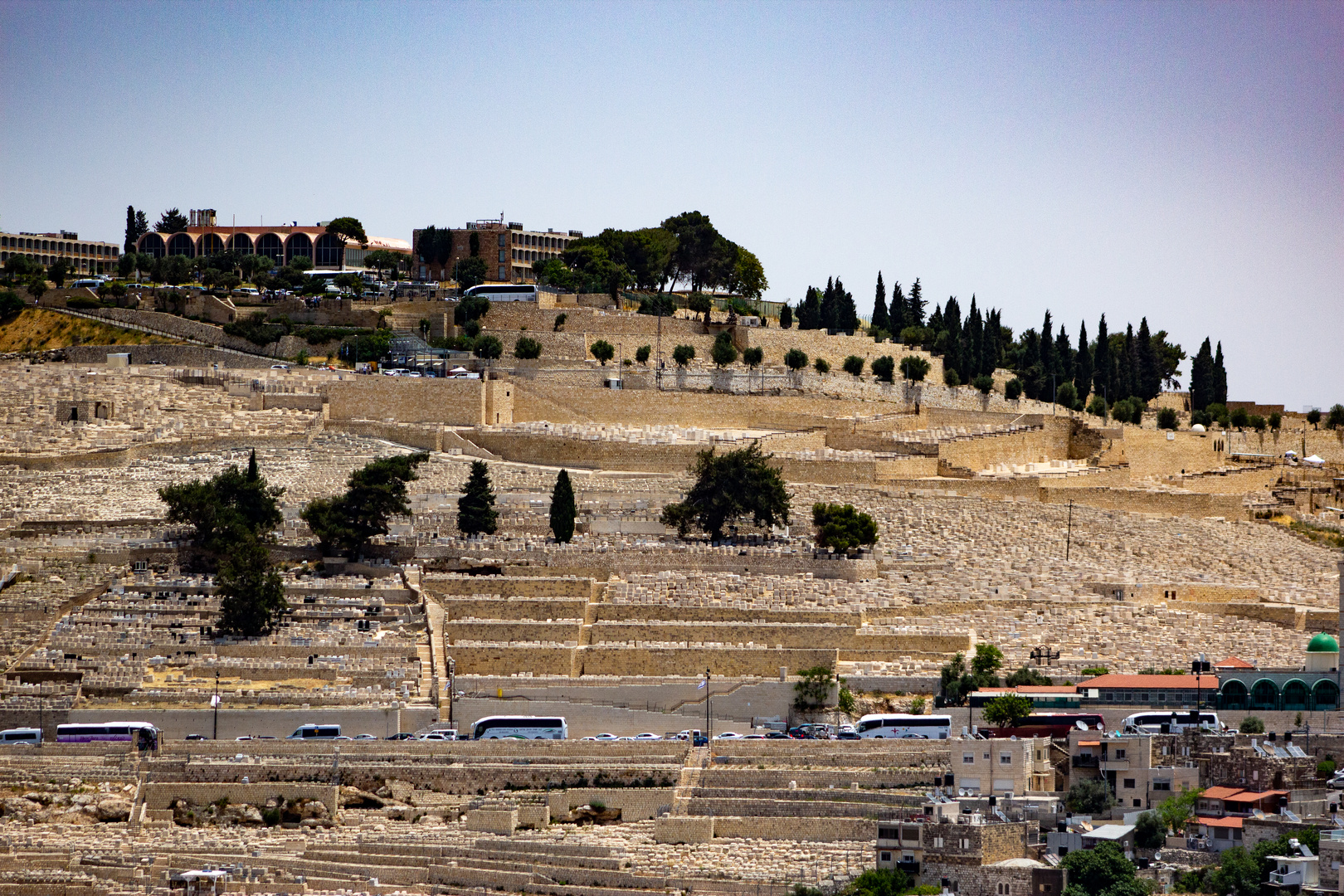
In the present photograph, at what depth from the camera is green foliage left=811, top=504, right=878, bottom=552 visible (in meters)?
55.1

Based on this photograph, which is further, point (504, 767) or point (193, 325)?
point (193, 325)

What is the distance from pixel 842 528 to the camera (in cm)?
5534

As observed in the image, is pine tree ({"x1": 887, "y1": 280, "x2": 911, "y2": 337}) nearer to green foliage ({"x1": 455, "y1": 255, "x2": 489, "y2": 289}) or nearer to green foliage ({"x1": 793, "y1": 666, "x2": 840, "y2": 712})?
green foliage ({"x1": 455, "y1": 255, "x2": 489, "y2": 289})

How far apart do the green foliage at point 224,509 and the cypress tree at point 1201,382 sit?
38.4 metres

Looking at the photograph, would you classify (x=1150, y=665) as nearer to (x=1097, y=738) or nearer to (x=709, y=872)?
(x=1097, y=738)

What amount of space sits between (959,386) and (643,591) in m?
28.6

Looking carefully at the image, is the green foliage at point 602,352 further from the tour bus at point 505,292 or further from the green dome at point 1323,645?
the green dome at point 1323,645

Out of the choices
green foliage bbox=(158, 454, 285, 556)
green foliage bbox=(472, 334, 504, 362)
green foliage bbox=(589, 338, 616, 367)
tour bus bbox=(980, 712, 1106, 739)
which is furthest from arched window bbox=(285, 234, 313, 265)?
tour bus bbox=(980, 712, 1106, 739)

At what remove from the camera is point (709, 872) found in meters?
38.5

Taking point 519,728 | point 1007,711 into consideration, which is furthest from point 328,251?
point 1007,711

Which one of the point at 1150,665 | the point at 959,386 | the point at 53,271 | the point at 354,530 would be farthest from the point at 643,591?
the point at 53,271

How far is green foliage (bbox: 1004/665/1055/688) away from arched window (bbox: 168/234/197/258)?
167ft

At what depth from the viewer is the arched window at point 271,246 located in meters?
92.1

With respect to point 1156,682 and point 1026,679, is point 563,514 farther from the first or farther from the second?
point 1156,682
